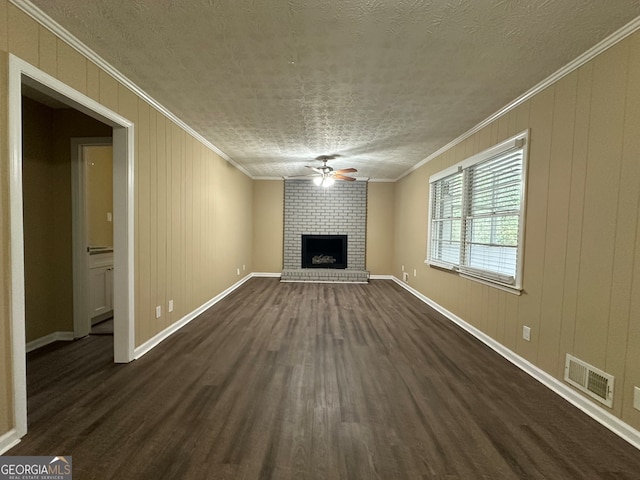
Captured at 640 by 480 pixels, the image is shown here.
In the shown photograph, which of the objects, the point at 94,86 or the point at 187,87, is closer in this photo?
the point at 94,86

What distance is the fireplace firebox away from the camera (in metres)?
7.09

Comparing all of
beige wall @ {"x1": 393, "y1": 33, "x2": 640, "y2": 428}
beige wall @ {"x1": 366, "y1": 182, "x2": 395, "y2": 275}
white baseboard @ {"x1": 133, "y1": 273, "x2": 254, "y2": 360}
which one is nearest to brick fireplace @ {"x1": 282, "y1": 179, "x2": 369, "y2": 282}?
beige wall @ {"x1": 366, "y1": 182, "x2": 395, "y2": 275}

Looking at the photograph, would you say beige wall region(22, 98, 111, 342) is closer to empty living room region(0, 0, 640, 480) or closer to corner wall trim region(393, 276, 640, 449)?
empty living room region(0, 0, 640, 480)

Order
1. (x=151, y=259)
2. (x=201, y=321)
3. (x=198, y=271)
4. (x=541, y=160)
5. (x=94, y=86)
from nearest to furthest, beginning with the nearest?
1. (x=94, y=86)
2. (x=541, y=160)
3. (x=151, y=259)
4. (x=201, y=321)
5. (x=198, y=271)

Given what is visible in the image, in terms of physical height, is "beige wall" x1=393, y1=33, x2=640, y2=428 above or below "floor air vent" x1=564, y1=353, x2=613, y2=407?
above

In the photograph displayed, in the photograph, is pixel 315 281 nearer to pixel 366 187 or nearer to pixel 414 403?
pixel 366 187

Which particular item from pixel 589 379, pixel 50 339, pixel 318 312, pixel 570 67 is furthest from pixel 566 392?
Answer: pixel 50 339

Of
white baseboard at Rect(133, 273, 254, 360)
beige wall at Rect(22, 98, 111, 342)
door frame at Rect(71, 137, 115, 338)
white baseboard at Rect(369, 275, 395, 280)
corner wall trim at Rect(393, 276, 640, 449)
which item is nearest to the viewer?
corner wall trim at Rect(393, 276, 640, 449)

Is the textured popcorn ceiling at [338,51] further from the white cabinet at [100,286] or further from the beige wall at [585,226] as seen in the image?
the white cabinet at [100,286]

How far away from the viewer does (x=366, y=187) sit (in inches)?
276

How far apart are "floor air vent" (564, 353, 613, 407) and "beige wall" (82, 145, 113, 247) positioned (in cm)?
502

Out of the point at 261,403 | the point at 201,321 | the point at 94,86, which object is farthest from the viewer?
the point at 201,321

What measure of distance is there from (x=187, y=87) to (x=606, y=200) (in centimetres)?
335

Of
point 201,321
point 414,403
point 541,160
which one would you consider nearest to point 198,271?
point 201,321
